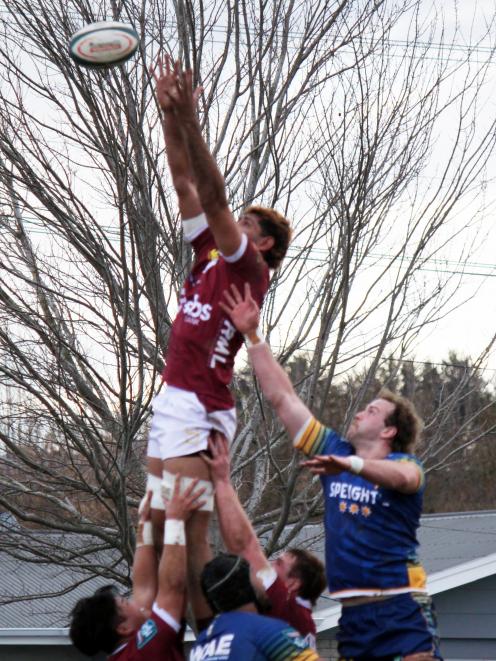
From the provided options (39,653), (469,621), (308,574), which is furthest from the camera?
(469,621)

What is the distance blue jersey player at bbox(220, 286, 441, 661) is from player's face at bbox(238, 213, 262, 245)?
1.12 ft

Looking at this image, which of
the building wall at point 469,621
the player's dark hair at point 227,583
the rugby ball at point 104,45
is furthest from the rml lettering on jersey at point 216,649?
the building wall at point 469,621

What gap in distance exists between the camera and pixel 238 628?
14.0 ft

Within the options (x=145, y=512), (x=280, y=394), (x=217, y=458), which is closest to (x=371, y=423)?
(x=280, y=394)

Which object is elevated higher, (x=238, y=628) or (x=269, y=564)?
(x=269, y=564)

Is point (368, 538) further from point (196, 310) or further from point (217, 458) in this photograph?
point (196, 310)

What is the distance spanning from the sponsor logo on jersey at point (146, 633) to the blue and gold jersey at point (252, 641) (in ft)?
1.27

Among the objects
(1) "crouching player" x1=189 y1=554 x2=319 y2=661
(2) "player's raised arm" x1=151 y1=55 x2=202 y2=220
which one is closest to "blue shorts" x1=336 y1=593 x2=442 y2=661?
(1) "crouching player" x1=189 y1=554 x2=319 y2=661

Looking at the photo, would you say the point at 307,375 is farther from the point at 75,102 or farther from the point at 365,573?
the point at 365,573

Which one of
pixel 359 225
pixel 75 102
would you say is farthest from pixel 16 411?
pixel 359 225

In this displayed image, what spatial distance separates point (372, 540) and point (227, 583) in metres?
0.81

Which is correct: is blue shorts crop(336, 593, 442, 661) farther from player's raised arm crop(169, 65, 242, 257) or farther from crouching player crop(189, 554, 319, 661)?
player's raised arm crop(169, 65, 242, 257)

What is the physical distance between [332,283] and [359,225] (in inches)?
19.7

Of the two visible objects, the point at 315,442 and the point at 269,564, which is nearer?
the point at 315,442
